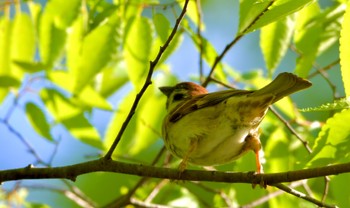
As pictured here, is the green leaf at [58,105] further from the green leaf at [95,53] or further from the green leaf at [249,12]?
the green leaf at [249,12]

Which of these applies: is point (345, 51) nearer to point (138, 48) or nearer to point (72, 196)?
point (138, 48)

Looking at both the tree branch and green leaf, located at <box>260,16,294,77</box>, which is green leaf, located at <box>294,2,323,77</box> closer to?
green leaf, located at <box>260,16,294,77</box>

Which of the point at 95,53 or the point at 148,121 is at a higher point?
the point at 95,53

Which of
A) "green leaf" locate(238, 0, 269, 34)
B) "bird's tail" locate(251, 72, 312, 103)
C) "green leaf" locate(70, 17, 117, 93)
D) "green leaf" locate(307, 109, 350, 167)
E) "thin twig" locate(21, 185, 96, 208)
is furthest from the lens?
"thin twig" locate(21, 185, 96, 208)

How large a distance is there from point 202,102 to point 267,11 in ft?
3.23

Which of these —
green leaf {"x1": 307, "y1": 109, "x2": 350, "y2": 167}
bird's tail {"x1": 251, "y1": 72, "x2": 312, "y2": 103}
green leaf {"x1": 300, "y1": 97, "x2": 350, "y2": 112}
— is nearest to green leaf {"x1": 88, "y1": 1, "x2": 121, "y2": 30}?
bird's tail {"x1": 251, "y1": 72, "x2": 312, "y2": 103}

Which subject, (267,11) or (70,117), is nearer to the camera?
(267,11)

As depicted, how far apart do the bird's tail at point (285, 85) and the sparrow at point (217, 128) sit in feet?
0.57

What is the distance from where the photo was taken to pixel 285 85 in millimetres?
2523

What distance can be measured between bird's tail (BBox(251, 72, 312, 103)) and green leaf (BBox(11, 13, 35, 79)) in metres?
1.87

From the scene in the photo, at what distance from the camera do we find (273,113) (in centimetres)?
354

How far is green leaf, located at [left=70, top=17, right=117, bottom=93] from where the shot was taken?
3.47m

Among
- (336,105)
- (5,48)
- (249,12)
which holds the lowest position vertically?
(5,48)

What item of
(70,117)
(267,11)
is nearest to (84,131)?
(70,117)
